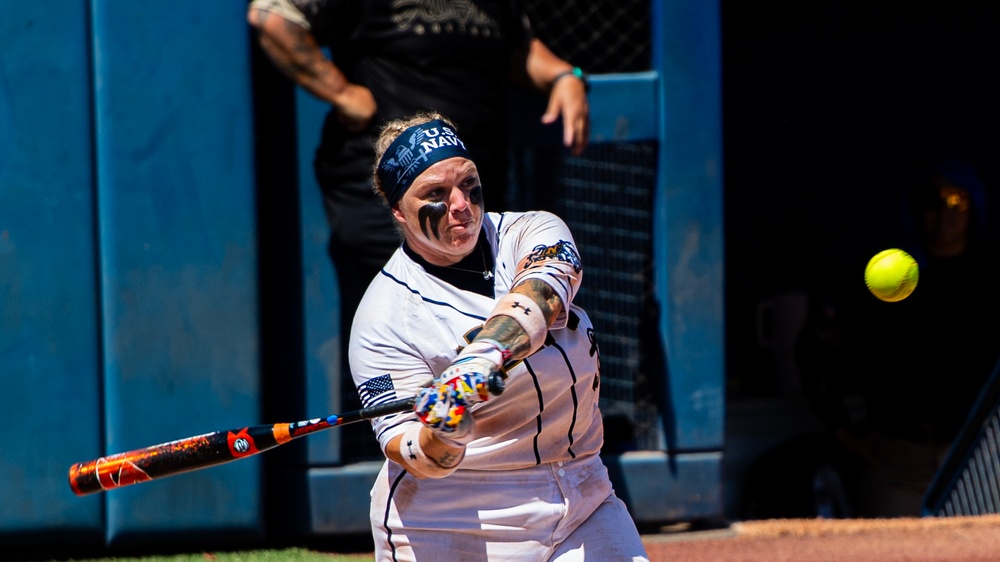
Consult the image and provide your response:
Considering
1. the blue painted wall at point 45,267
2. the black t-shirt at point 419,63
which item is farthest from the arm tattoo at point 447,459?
the blue painted wall at point 45,267

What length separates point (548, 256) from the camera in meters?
2.78

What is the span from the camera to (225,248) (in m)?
4.54

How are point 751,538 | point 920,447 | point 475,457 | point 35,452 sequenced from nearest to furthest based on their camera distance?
point 475,457
point 35,452
point 751,538
point 920,447

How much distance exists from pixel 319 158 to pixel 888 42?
163 inches

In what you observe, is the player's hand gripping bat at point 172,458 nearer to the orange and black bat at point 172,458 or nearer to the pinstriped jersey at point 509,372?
the orange and black bat at point 172,458

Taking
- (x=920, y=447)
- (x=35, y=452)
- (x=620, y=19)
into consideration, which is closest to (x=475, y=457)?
(x=35, y=452)

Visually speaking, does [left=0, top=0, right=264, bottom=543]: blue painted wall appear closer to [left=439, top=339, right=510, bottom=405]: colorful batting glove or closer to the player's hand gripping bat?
the player's hand gripping bat

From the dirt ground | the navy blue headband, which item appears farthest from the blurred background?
the navy blue headband

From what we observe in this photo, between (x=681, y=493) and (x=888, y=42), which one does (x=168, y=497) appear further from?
(x=888, y=42)

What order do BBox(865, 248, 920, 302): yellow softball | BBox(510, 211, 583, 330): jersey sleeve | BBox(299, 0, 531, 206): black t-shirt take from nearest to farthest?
1. BBox(510, 211, 583, 330): jersey sleeve
2. BBox(865, 248, 920, 302): yellow softball
3. BBox(299, 0, 531, 206): black t-shirt

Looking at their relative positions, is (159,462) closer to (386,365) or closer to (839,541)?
(386,365)

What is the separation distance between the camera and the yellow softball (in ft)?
10.9

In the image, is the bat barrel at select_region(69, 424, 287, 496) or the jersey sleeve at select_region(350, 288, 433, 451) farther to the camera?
the bat barrel at select_region(69, 424, 287, 496)

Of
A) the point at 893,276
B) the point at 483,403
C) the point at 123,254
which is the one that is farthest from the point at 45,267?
the point at 893,276
